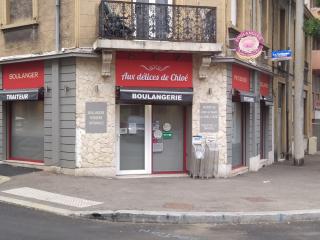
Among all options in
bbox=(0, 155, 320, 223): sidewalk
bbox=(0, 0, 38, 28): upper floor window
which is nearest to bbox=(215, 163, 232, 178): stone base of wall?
bbox=(0, 155, 320, 223): sidewalk

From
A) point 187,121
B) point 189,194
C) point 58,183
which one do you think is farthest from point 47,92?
point 189,194

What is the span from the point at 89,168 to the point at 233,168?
4633 millimetres

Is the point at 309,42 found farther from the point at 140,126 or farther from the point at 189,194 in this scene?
the point at 189,194

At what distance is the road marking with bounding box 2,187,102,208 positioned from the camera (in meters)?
10.4

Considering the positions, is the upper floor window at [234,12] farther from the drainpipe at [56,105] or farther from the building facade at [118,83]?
the drainpipe at [56,105]

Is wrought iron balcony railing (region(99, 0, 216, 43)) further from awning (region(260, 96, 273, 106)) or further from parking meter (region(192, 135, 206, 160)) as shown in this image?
awning (region(260, 96, 273, 106))

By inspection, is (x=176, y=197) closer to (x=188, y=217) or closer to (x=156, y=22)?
(x=188, y=217)

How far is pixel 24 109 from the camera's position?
15359mm

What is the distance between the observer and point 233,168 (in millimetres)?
16172

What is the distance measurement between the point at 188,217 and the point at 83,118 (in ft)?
17.3

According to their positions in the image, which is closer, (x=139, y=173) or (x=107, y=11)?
(x=107, y=11)

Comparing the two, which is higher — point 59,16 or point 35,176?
point 59,16

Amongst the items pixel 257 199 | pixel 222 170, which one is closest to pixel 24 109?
pixel 222 170

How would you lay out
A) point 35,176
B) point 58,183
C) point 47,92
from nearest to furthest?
point 58,183
point 35,176
point 47,92
